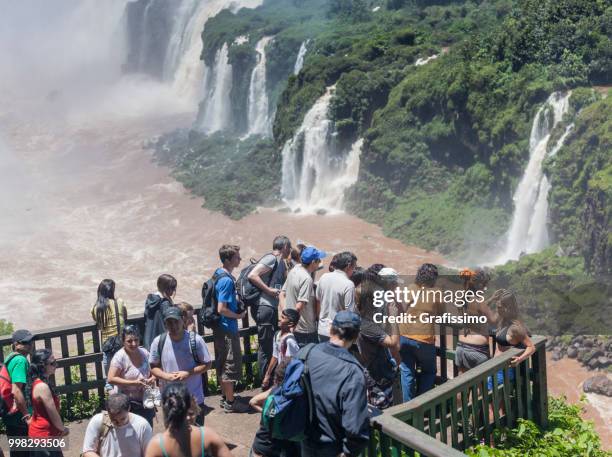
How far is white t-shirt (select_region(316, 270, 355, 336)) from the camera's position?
20.1ft

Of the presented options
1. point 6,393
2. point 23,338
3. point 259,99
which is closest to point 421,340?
point 23,338

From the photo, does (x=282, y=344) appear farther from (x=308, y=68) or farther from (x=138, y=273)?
(x=308, y=68)

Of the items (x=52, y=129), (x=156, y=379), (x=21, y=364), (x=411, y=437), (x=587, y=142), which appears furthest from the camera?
(x=52, y=129)

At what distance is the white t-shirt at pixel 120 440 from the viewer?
4855mm

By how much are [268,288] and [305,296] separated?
692mm

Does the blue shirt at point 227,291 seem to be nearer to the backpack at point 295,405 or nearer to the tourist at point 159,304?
the tourist at point 159,304

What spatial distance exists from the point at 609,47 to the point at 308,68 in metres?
15.1

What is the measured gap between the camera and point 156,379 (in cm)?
600

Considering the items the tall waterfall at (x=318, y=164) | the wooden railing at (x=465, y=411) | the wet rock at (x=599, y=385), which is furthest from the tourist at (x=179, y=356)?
the tall waterfall at (x=318, y=164)

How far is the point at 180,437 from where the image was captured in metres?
4.36

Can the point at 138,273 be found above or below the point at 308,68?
below

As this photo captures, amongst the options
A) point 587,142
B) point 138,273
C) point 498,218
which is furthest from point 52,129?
point 587,142

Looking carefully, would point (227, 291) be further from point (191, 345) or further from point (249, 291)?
point (191, 345)

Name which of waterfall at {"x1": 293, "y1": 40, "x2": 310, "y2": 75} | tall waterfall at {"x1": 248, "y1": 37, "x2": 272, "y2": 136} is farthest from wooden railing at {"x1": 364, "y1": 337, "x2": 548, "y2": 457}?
tall waterfall at {"x1": 248, "y1": 37, "x2": 272, "y2": 136}
